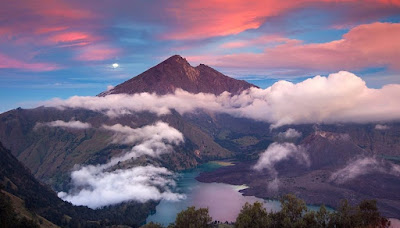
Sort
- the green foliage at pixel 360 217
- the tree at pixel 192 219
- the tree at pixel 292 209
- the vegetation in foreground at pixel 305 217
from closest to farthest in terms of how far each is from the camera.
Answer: the vegetation in foreground at pixel 305 217 → the green foliage at pixel 360 217 → the tree at pixel 292 209 → the tree at pixel 192 219

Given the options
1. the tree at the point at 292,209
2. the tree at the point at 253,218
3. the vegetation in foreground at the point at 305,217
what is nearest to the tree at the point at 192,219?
the vegetation in foreground at the point at 305,217

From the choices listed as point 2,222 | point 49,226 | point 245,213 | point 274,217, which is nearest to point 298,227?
point 274,217

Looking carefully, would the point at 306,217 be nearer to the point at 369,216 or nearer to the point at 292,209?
the point at 292,209

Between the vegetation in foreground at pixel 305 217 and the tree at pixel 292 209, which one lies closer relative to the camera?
the vegetation in foreground at pixel 305 217

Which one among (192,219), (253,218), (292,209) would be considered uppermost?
(292,209)

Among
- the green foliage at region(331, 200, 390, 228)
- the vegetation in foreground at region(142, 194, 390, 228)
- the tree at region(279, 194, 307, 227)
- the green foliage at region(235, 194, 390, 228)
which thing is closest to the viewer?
the vegetation in foreground at region(142, 194, 390, 228)

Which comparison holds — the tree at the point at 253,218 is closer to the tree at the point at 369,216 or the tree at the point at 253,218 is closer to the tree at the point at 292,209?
the tree at the point at 292,209

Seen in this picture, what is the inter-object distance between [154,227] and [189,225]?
57.6 feet

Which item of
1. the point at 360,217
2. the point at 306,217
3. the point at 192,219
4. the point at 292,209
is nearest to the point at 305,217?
the point at 306,217

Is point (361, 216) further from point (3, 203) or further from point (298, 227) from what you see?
point (3, 203)

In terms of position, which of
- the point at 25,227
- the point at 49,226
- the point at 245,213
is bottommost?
the point at 49,226

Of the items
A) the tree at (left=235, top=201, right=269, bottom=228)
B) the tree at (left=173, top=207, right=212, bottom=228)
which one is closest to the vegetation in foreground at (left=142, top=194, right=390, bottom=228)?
the tree at (left=235, top=201, right=269, bottom=228)

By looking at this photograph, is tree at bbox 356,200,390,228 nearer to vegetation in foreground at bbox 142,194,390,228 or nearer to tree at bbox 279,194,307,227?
vegetation in foreground at bbox 142,194,390,228

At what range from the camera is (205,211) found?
86562mm
